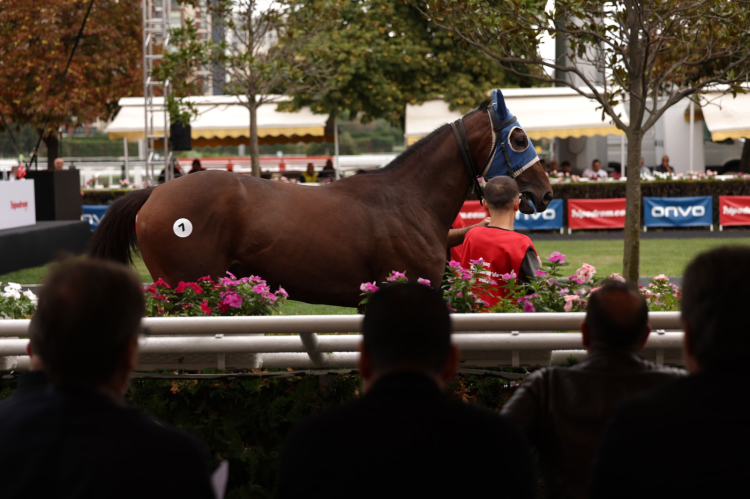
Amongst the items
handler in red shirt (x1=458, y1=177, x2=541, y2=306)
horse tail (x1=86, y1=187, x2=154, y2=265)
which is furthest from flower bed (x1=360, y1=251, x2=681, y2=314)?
horse tail (x1=86, y1=187, x2=154, y2=265)

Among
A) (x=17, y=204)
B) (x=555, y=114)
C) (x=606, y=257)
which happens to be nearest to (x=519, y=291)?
(x=606, y=257)

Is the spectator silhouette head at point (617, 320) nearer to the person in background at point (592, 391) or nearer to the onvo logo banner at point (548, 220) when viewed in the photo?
the person in background at point (592, 391)

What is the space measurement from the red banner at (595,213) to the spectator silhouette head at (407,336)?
1791cm

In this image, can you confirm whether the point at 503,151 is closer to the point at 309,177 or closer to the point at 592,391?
the point at 592,391

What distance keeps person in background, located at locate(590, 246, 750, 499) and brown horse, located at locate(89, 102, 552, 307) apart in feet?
11.9

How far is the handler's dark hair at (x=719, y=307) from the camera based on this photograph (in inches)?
68.2

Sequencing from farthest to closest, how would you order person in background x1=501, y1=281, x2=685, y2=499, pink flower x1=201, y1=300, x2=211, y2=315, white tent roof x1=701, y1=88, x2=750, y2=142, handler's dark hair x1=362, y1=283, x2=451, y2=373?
1. white tent roof x1=701, y1=88, x2=750, y2=142
2. pink flower x1=201, y1=300, x2=211, y2=315
3. person in background x1=501, y1=281, x2=685, y2=499
4. handler's dark hair x1=362, y1=283, x2=451, y2=373

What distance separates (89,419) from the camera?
1.63m

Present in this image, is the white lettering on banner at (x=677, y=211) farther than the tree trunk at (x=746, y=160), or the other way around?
the tree trunk at (x=746, y=160)

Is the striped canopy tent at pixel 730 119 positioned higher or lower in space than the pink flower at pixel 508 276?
higher

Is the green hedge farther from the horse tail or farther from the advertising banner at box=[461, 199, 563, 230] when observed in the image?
the advertising banner at box=[461, 199, 563, 230]

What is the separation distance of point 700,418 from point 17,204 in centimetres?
1407

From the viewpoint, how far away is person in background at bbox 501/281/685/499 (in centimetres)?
221

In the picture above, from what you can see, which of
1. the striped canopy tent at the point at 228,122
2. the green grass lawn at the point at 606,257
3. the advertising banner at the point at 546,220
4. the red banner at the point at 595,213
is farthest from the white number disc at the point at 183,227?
the striped canopy tent at the point at 228,122
